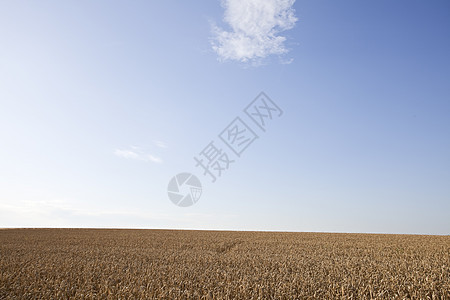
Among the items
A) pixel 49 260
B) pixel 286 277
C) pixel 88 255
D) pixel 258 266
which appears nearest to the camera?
pixel 286 277

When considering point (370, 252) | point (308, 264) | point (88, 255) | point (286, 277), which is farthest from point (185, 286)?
point (370, 252)

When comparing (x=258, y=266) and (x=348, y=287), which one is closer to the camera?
(x=348, y=287)

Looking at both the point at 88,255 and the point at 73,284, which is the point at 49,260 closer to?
the point at 88,255

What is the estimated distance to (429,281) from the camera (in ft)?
29.1

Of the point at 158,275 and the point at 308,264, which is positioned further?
the point at 308,264

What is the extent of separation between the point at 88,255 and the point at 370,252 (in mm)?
14539

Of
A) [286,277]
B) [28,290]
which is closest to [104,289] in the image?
[28,290]

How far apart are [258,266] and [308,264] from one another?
6.54 feet

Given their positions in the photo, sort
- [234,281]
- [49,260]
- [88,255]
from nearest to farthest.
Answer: [234,281]
[49,260]
[88,255]

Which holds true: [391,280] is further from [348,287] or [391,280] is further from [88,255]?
[88,255]

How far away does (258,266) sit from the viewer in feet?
38.7

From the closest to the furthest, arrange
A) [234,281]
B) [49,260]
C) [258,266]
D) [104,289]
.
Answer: [104,289] → [234,281] → [258,266] → [49,260]

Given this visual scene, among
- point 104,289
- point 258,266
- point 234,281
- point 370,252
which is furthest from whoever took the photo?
point 370,252

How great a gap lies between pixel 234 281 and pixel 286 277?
1.81 meters
